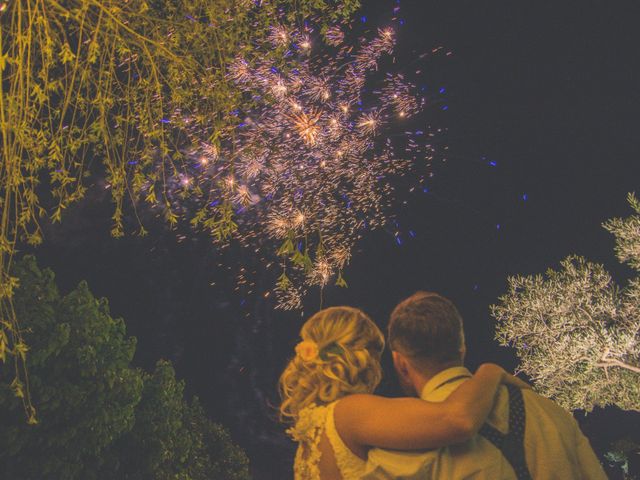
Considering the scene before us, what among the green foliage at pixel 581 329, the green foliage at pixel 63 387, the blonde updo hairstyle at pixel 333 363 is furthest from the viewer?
the green foliage at pixel 581 329

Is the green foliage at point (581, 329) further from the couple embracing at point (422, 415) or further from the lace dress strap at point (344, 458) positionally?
the lace dress strap at point (344, 458)

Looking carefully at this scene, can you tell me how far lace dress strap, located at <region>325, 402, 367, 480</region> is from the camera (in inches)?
102

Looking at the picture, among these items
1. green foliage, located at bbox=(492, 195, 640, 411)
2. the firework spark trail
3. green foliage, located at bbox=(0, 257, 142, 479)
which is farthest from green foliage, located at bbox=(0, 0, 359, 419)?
green foliage, located at bbox=(492, 195, 640, 411)

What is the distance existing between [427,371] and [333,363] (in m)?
0.45

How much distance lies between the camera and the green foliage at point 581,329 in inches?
697

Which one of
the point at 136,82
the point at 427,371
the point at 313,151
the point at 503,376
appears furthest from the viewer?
the point at 313,151

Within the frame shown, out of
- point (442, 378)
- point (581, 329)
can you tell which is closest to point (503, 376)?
point (442, 378)

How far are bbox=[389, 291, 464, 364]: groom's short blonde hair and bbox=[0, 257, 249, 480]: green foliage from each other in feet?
39.2

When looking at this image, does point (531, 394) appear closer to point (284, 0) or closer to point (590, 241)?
point (284, 0)

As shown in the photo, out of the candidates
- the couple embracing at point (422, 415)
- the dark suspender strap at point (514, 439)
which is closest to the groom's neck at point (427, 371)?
the couple embracing at point (422, 415)

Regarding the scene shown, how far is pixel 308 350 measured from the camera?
301cm

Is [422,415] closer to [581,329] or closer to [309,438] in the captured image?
[309,438]

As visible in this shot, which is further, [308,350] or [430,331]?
[308,350]

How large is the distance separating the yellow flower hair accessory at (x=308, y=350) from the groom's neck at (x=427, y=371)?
49cm
